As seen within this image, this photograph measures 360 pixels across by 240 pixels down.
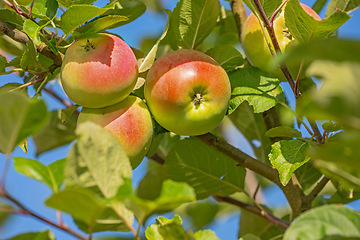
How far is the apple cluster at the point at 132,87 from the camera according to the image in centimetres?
104

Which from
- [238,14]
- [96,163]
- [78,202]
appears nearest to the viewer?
[78,202]

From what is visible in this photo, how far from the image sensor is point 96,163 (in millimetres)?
746

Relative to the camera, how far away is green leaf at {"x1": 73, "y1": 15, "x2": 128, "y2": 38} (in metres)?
1.07

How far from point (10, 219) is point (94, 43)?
428 millimetres

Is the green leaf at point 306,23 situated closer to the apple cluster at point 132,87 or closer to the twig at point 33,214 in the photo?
the apple cluster at point 132,87

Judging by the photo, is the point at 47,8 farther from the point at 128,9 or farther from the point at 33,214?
Answer: the point at 33,214

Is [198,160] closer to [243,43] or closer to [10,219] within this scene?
[243,43]

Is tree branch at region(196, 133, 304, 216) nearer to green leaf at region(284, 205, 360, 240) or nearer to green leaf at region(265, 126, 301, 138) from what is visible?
green leaf at region(265, 126, 301, 138)

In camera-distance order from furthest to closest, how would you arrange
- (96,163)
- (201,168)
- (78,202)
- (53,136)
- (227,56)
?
(53,136) < (201,168) < (227,56) < (96,163) < (78,202)

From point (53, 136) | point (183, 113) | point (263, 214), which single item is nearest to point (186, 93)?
point (183, 113)

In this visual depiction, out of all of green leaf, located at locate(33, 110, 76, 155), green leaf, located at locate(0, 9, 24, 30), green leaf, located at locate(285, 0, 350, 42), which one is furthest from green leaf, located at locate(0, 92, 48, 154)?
green leaf, located at locate(33, 110, 76, 155)

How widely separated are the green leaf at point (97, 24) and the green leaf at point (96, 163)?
396 millimetres

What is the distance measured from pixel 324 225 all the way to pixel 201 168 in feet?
2.44

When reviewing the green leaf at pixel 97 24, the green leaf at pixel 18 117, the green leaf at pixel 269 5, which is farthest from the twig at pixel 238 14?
the green leaf at pixel 18 117
